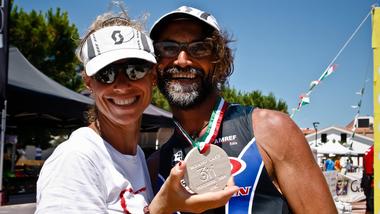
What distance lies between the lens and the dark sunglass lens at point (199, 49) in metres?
2.21

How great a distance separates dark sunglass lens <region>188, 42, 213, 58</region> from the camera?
221 cm

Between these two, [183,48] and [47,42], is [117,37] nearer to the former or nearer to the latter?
[183,48]

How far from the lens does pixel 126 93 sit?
1719 mm

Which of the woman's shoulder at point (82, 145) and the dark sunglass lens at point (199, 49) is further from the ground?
the dark sunglass lens at point (199, 49)

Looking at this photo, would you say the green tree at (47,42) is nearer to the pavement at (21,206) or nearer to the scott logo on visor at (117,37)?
the pavement at (21,206)

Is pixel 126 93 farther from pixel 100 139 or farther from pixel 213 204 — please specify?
pixel 213 204

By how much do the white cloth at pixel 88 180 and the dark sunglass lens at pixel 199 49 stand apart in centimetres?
70

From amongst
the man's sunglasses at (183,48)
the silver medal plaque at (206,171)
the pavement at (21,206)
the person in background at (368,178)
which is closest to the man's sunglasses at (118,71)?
the silver medal plaque at (206,171)

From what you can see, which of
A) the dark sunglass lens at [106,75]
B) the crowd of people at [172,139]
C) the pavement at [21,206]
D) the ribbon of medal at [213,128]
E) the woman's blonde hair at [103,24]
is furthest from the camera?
the pavement at [21,206]

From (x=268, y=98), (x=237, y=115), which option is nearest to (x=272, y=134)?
(x=237, y=115)

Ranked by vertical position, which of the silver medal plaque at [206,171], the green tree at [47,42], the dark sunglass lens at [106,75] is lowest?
the silver medal plaque at [206,171]

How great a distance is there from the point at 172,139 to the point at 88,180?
3.09 feet

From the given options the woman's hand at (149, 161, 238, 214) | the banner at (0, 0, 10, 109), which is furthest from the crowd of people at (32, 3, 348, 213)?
the banner at (0, 0, 10, 109)

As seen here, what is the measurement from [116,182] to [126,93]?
354 millimetres
